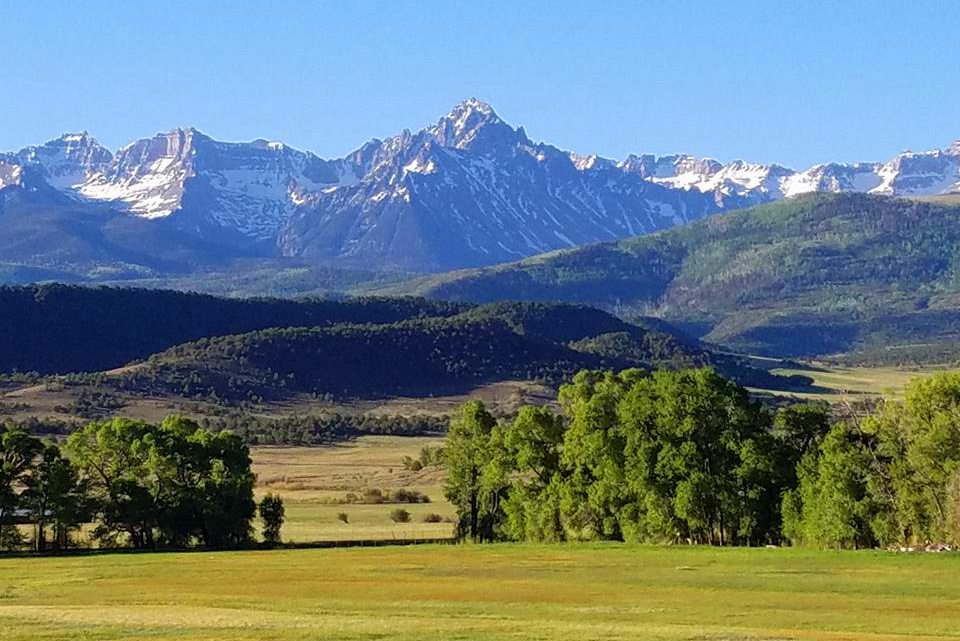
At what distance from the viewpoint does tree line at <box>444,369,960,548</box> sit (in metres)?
98.5

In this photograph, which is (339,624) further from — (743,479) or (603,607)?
(743,479)

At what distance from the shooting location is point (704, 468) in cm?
10831

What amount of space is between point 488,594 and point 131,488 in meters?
46.0

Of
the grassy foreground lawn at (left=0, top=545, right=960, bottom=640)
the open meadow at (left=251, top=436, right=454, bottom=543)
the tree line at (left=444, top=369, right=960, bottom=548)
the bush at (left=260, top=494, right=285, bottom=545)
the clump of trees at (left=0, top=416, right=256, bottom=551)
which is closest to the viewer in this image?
the grassy foreground lawn at (left=0, top=545, right=960, bottom=640)

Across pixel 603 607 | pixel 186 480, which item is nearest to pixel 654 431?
pixel 186 480

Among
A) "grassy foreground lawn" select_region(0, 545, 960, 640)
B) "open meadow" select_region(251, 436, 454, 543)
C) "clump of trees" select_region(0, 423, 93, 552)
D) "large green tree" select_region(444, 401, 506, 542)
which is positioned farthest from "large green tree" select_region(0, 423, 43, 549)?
"large green tree" select_region(444, 401, 506, 542)

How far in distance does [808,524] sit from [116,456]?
52.1 meters

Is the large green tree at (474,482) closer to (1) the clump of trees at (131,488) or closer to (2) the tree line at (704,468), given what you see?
(2) the tree line at (704,468)

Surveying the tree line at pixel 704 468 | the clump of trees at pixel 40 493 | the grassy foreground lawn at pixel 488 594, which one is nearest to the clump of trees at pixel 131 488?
the clump of trees at pixel 40 493

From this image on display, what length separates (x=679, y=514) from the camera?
105875mm

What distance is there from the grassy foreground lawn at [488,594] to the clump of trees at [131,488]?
899 cm

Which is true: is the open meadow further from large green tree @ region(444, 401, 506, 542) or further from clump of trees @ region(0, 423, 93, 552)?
clump of trees @ region(0, 423, 93, 552)

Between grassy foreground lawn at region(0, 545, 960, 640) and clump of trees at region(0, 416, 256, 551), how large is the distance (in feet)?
29.5

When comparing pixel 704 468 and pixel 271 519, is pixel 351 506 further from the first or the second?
pixel 704 468
